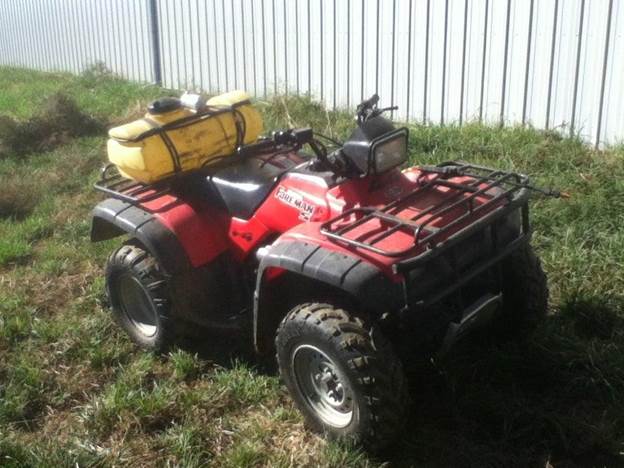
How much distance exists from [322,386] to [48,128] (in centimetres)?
601

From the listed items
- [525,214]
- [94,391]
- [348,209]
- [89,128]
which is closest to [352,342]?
[348,209]

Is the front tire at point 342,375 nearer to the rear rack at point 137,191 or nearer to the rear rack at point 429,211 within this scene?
the rear rack at point 429,211

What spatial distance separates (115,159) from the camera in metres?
→ 3.83

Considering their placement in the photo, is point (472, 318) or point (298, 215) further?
point (298, 215)

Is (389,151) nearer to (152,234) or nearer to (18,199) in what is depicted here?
(152,234)

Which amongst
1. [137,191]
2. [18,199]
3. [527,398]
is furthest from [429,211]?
[18,199]

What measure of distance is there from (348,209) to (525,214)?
83 centimetres

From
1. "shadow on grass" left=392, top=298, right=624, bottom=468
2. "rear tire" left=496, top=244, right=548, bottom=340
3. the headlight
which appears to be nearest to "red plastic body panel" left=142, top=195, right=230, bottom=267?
the headlight

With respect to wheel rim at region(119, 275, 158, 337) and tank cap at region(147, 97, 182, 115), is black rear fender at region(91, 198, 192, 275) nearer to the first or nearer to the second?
wheel rim at region(119, 275, 158, 337)

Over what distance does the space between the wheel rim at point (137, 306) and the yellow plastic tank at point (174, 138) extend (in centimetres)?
64

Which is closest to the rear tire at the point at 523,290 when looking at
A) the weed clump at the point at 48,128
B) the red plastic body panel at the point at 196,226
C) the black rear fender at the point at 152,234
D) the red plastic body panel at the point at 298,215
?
the red plastic body panel at the point at 298,215

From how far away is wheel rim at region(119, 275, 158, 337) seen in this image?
4094mm

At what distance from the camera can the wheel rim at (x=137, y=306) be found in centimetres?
409

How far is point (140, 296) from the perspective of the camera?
13.5 feet
